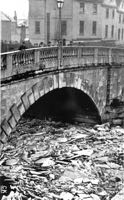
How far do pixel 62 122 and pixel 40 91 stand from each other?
687cm

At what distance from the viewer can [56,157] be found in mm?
15070

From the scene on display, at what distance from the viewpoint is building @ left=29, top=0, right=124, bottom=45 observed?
33688 mm

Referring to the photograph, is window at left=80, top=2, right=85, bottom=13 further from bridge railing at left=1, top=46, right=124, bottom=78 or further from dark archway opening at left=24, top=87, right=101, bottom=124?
dark archway opening at left=24, top=87, right=101, bottom=124

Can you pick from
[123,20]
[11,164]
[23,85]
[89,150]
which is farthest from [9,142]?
[123,20]

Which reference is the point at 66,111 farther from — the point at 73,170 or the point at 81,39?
the point at 81,39

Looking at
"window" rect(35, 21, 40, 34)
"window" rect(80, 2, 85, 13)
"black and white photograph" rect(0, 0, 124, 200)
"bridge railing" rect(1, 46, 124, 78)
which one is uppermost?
"window" rect(80, 2, 85, 13)

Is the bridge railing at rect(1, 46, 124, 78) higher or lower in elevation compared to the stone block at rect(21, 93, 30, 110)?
higher

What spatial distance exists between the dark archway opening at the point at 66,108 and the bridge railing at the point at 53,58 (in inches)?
89.9

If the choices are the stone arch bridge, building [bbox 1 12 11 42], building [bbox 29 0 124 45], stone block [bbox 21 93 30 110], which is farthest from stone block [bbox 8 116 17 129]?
building [bbox 1 12 11 42]

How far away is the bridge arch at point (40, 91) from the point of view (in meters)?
12.0

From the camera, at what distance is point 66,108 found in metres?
20.0

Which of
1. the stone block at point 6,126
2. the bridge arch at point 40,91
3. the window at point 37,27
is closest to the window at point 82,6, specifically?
the window at point 37,27

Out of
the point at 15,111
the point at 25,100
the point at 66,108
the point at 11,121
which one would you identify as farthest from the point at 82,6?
the point at 11,121

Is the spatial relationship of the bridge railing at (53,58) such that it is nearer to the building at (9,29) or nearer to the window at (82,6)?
the window at (82,6)
